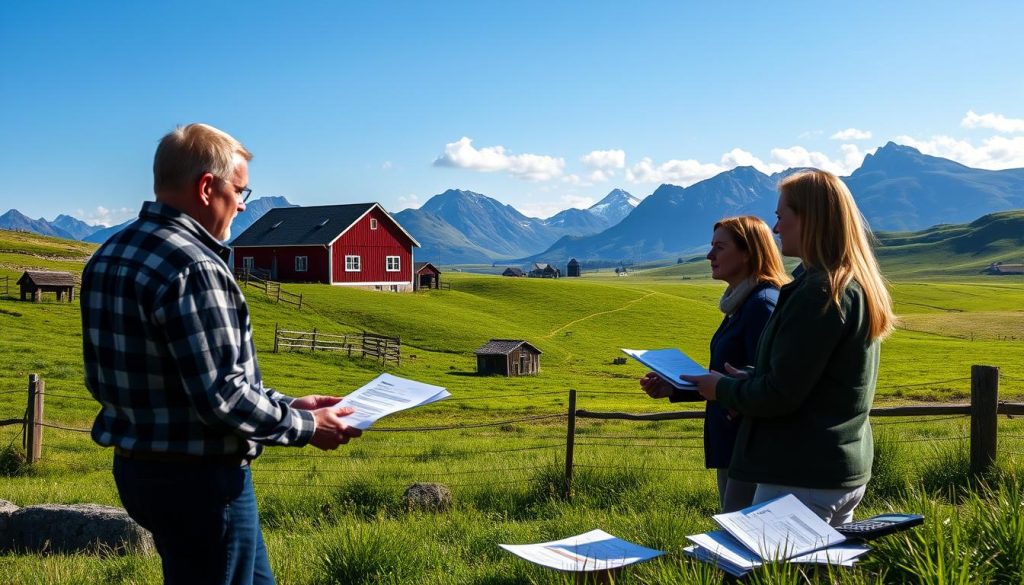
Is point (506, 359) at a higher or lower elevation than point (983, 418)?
lower

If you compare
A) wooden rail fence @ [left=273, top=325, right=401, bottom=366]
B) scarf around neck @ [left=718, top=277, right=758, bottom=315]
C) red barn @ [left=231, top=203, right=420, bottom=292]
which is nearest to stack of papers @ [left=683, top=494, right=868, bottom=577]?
scarf around neck @ [left=718, top=277, right=758, bottom=315]

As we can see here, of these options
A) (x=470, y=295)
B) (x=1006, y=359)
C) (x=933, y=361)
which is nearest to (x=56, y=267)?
(x=470, y=295)

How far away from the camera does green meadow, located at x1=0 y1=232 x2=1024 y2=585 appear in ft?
15.7

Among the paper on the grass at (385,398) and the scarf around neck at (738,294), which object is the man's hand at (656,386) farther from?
the paper on the grass at (385,398)

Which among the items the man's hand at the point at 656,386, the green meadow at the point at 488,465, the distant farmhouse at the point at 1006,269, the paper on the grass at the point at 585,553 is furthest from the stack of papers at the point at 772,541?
the distant farmhouse at the point at 1006,269

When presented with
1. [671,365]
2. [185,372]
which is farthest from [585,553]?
[185,372]

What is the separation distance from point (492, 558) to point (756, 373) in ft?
9.54

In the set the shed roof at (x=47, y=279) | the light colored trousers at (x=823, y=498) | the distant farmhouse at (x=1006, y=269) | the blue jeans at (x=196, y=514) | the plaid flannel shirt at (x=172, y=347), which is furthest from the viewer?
the distant farmhouse at (x=1006, y=269)

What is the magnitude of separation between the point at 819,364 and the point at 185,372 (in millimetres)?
2677

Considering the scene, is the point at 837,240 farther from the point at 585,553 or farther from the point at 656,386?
the point at 585,553

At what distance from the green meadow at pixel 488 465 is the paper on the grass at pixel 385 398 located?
1074 mm

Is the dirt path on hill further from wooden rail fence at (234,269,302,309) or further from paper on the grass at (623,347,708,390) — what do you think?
paper on the grass at (623,347,708,390)

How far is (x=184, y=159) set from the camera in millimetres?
3307

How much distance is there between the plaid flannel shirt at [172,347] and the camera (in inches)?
120
